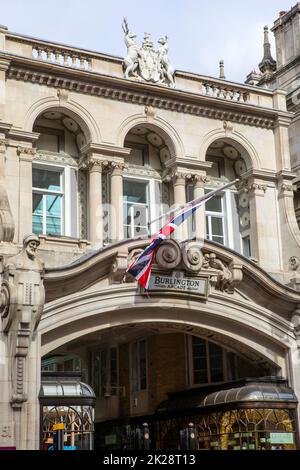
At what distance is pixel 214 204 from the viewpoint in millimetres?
29266

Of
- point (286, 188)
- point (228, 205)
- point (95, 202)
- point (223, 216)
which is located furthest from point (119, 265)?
point (286, 188)

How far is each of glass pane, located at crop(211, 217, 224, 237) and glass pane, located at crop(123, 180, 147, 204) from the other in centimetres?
254

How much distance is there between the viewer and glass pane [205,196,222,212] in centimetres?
2908

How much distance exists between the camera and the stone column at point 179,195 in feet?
89.2

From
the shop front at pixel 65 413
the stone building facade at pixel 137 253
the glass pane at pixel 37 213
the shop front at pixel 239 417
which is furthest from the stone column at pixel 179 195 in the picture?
the shop front at pixel 65 413

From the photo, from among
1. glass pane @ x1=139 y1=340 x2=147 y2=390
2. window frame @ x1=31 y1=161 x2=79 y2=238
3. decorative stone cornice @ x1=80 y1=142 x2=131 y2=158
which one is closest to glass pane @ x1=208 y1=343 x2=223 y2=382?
glass pane @ x1=139 y1=340 x2=147 y2=390

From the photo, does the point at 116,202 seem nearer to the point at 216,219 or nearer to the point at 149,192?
the point at 149,192

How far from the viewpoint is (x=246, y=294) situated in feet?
83.0

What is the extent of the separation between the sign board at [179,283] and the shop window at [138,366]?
5813 millimetres

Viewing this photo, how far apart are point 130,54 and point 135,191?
4480 millimetres

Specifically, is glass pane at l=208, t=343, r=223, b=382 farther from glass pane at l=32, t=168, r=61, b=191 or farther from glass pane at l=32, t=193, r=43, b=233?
glass pane at l=32, t=168, r=61, b=191

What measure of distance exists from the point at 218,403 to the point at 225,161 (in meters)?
9.14
